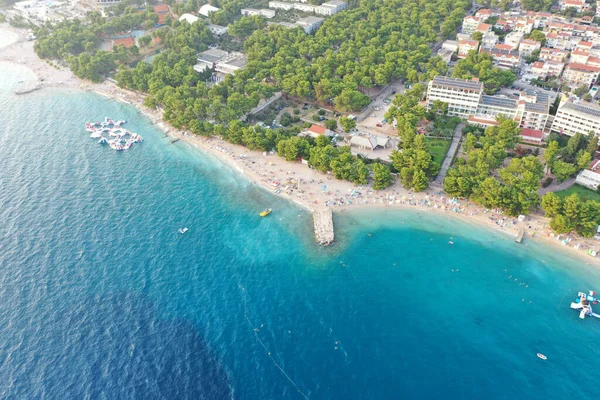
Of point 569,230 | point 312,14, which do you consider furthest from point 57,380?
point 312,14

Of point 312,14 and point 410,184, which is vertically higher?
point 312,14

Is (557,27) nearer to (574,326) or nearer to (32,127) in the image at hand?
(574,326)

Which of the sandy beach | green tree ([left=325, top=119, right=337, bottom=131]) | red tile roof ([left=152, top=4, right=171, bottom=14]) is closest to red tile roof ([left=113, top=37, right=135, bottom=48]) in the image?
red tile roof ([left=152, top=4, right=171, bottom=14])

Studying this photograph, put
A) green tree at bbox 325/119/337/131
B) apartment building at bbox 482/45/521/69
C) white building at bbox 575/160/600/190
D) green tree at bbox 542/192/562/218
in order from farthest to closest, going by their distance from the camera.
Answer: apartment building at bbox 482/45/521/69 → green tree at bbox 325/119/337/131 → white building at bbox 575/160/600/190 → green tree at bbox 542/192/562/218

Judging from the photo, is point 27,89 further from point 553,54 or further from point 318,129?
point 553,54

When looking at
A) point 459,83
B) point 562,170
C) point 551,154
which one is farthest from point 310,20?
point 562,170

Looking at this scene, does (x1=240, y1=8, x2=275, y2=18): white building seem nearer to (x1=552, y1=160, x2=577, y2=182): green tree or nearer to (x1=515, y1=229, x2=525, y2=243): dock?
(x1=552, y1=160, x2=577, y2=182): green tree
